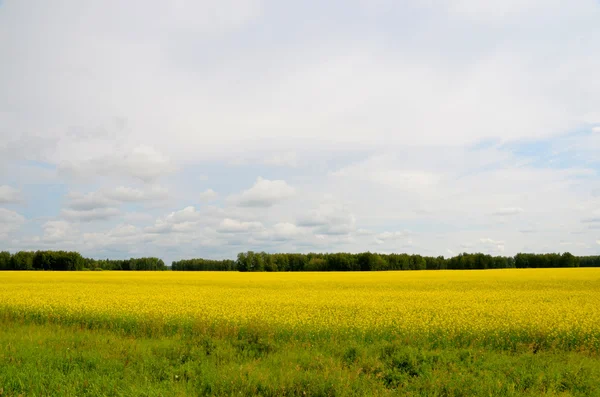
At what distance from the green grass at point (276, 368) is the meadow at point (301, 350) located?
0.03 m

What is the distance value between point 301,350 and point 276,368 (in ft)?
5.80

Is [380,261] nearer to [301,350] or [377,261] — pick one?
[377,261]

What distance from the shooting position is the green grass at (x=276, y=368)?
341 inches

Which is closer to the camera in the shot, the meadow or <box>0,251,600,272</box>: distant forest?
the meadow

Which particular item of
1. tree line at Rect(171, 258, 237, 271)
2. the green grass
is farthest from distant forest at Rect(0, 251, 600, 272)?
the green grass

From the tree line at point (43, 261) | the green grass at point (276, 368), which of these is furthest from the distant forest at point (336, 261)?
the green grass at point (276, 368)

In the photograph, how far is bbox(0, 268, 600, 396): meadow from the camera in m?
8.88

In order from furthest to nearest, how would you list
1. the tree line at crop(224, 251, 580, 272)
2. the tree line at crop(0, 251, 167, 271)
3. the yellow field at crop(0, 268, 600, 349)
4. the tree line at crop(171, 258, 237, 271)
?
the tree line at crop(171, 258, 237, 271)
the tree line at crop(0, 251, 167, 271)
the tree line at crop(224, 251, 580, 272)
the yellow field at crop(0, 268, 600, 349)

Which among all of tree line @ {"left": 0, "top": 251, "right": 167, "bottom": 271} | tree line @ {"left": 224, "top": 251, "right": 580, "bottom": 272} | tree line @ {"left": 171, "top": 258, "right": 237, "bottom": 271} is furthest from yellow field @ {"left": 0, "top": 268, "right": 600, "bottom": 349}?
tree line @ {"left": 171, "top": 258, "right": 237, "bottom": 271}

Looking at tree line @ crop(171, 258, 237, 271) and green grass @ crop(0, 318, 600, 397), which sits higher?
green grass @ crop(0, 318, 600, 397)

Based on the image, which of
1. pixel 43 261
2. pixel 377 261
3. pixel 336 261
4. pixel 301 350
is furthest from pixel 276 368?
pixel 43 261

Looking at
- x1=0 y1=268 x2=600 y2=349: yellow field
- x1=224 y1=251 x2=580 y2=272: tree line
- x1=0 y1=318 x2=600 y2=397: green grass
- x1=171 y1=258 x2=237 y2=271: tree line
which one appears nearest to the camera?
x1=0 y1=318 x2=600 y2=397: green grass

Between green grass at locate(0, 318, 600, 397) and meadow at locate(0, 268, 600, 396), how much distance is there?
1.3 inches

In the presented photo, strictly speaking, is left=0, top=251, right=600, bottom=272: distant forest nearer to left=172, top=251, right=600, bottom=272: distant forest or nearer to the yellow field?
left=172, top=251, right=600, bottom=272: distant forest
